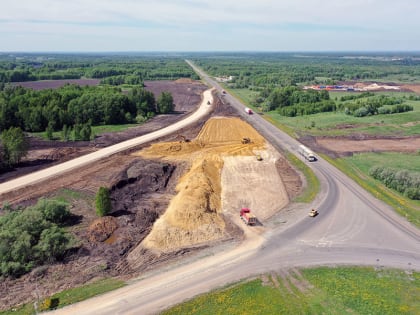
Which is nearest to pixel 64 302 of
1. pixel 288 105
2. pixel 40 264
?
pixel 40 264

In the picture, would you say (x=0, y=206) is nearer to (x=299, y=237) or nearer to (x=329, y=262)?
(x=299, y=237)

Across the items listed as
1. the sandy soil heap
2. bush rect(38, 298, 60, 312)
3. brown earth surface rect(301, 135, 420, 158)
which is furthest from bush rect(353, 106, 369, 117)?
bush rect(38, 298, 60, 312)

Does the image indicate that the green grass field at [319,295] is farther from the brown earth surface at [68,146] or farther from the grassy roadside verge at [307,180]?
the brown earth surface at [68,146]

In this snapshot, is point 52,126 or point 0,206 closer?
point 0,206

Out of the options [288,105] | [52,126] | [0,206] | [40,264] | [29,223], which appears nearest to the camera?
[40,264]

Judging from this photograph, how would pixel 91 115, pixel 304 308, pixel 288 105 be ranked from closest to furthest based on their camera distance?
pixel 304 308
pixel 91 115
pixel 288 105

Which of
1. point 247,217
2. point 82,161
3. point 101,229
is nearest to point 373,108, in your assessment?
point 247,217

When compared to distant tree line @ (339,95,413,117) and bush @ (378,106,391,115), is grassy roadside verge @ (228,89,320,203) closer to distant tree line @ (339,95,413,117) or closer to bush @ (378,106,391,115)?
distant tree line @ (339,95,413,117)
